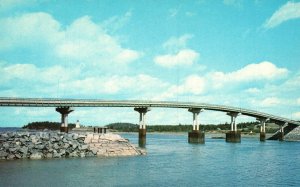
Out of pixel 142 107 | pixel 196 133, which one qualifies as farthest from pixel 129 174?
pixel 196 133

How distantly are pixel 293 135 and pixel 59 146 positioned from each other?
352 feet

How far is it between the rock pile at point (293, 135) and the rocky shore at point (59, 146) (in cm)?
9375

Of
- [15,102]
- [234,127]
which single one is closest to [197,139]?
[234,127]

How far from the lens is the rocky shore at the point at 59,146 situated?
4659 centimetres

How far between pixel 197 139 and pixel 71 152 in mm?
57965

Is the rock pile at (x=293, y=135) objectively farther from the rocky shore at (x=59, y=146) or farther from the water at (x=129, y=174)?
the water at (x=129, y=174)

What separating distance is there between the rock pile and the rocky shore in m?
93.7

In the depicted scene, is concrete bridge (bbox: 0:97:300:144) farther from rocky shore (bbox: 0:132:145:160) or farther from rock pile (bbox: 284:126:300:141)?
rocky shore (bbox: 0:132:145:160)

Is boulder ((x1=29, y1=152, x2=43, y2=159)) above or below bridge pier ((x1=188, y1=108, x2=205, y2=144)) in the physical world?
below

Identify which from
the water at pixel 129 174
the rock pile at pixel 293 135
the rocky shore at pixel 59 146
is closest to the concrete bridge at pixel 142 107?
the rock pile at pixel 293 135

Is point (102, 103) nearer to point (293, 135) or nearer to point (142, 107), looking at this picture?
point (142, 107)

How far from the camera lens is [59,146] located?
1961 inches

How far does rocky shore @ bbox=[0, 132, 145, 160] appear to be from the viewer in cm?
4659

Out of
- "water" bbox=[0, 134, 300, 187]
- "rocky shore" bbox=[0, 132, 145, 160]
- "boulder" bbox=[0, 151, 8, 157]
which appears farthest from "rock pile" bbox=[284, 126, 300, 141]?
"boulder" bbox=[0, 151, 8, 157]
